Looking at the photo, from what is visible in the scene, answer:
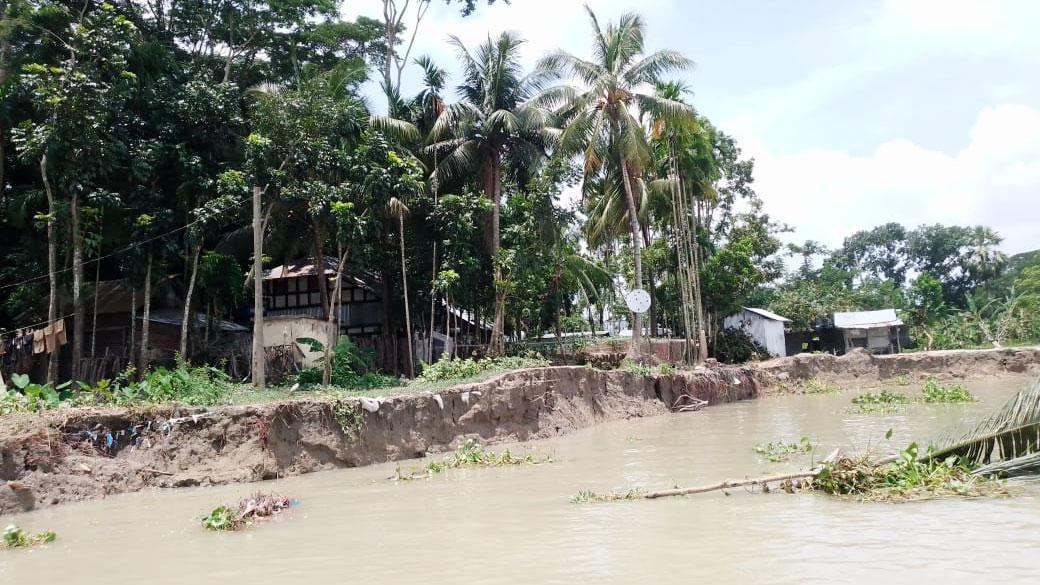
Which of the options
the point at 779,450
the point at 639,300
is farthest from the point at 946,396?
the point at 779,450

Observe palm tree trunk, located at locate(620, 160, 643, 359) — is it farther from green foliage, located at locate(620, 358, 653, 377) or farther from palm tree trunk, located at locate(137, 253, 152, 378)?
palm tree trunk, located at locate(137, 253, 152, 378)

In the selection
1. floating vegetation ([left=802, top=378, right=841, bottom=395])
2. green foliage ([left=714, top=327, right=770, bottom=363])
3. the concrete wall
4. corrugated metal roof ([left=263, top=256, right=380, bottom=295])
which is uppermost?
corrugated metal roof ([left=263, top=256, right=380, bottom=295])

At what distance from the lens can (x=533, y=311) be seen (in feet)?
89.8

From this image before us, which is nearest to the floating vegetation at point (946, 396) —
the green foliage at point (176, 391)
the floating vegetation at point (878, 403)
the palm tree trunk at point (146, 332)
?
the floating vegetation at point (878, 403)

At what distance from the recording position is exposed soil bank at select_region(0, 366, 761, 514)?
34.9ft

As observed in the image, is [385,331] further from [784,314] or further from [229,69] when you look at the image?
[784,314]

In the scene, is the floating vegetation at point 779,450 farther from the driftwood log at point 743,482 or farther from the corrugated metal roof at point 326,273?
the corrugated metal roof at point 326,273

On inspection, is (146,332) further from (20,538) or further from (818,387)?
(818,387)

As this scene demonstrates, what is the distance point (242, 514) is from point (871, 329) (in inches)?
1622

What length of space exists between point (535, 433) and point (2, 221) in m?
16.9

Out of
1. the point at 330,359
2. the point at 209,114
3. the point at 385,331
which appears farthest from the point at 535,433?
the point at 209,114

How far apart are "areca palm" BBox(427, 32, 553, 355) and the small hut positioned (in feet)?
79.9

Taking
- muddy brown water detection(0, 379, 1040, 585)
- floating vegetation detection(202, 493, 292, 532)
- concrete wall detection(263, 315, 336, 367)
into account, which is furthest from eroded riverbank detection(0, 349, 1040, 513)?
concrete wall detection(263, 315, 336, 367)

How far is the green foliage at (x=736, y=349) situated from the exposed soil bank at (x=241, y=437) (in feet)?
60.2
